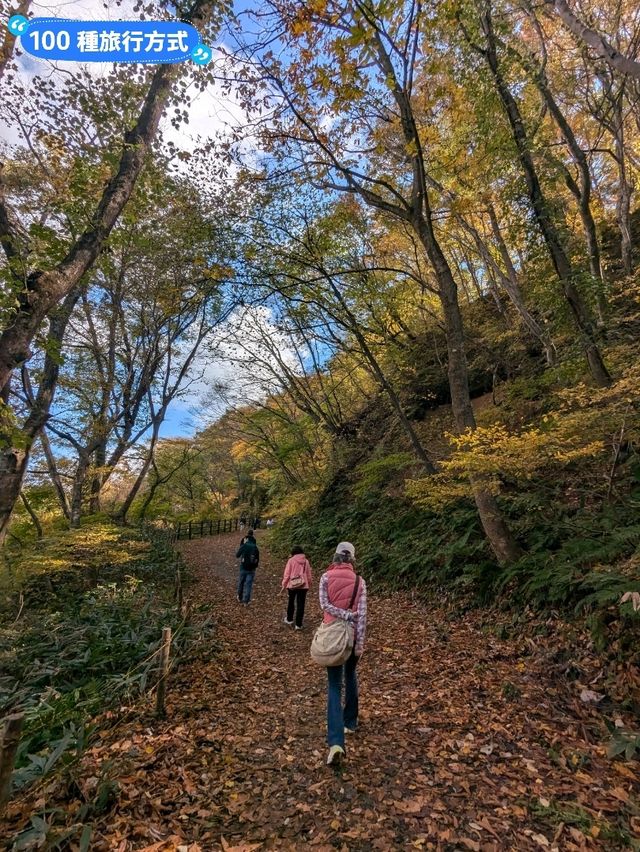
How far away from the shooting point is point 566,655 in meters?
4.55

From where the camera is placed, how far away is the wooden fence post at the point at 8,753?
7.10 ft

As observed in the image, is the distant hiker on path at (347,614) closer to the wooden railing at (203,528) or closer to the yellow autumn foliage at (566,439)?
the yellow autumn foliage at (566,439)

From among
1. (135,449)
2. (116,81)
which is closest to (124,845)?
(116,81)

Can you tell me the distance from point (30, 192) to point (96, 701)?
10.2 m

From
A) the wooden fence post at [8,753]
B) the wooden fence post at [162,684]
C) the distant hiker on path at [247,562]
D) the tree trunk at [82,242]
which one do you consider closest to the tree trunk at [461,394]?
the tree trunk at [82,242]

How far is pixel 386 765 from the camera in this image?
3496 mm

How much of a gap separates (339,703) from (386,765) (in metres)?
0.67

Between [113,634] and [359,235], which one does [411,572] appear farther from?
[359,235]

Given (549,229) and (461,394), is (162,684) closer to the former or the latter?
(461,394)

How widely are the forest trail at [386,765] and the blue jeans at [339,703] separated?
215 millimetres

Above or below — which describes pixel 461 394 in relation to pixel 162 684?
above

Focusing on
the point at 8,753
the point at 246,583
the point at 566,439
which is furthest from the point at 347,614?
the point at 246,583

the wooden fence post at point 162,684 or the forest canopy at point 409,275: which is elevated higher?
the forest canopy at point 409,275

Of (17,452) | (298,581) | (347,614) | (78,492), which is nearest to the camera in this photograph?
(347,614)
